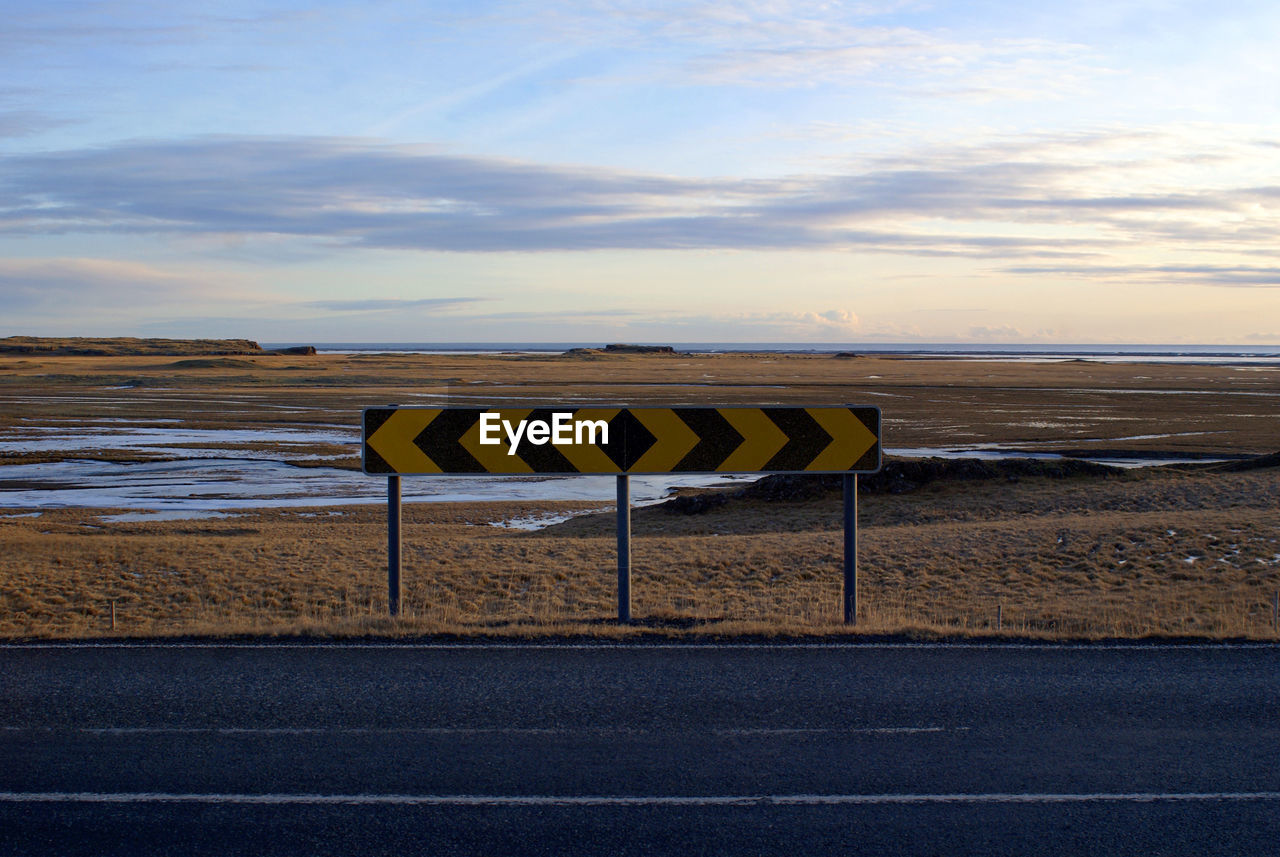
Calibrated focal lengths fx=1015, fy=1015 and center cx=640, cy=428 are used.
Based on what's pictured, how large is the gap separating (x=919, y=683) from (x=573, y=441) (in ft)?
13.5

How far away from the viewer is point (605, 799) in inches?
205

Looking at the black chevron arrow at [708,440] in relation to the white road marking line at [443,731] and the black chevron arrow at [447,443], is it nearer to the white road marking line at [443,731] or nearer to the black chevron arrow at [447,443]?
the black chevron arrow at [447,443]

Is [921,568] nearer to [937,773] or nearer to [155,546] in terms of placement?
[937,773]

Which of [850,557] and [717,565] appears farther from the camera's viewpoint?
[717,565]

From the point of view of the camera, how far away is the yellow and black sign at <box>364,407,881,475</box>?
9.83 metres

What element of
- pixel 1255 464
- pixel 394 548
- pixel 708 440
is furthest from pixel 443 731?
pixel 1255 464

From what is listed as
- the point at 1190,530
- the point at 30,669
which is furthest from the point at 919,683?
the point at 1190,530

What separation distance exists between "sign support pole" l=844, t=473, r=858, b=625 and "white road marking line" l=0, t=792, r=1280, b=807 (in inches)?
160

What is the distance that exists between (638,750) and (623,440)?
4.30m

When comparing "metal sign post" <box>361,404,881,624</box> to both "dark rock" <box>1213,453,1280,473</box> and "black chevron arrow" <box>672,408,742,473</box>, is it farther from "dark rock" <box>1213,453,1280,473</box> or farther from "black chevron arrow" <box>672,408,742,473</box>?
"dark rock" <box>1213,453,1280,473</box>

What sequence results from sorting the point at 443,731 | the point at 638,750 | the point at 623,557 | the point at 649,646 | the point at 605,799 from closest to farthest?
the point at 605,799, the point at 638,750, the point at 443,731, the point at 649,646, the point at 623,557

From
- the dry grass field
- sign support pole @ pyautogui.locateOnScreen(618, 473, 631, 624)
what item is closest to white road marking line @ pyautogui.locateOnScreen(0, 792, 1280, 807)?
the dry grass field

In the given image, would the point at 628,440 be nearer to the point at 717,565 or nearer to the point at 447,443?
the point at 447,443

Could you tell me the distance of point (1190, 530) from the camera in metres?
17.3
